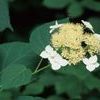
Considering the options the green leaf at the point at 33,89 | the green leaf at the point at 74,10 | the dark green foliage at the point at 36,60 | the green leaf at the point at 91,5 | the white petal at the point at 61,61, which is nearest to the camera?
the white petal at the point at 61,61

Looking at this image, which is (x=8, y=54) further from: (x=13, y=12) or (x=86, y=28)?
(x=13, y=12)

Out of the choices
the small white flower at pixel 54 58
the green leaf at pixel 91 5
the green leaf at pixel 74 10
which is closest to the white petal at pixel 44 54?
the small white flower at pixel 54 58

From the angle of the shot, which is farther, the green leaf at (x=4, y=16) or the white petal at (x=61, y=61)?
the green leaf at (x=4, y=16)

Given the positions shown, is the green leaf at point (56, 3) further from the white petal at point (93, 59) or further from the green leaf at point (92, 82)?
the white petal at point (93, 59)

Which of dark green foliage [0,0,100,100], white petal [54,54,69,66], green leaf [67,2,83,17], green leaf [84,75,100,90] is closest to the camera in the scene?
white petal [54,54,69,66]

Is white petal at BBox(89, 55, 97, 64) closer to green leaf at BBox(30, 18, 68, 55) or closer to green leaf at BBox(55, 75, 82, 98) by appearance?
green leaf at BBox(30, 18, 68, 55)

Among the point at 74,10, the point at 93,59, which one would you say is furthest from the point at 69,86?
the point at 93,59

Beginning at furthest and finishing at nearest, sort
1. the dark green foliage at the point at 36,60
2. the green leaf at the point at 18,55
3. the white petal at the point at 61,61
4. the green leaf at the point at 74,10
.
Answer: the green leaf at the point at 74,10
the green leaf at the point at 18,55
the dark green foliage at the point at 36,60
the white petal at the point at 61,61

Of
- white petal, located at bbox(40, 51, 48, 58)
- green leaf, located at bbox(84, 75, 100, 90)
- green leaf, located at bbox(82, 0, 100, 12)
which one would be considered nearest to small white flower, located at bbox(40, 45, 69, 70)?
white petal, located at bbox(40, 51, 48, 58)
